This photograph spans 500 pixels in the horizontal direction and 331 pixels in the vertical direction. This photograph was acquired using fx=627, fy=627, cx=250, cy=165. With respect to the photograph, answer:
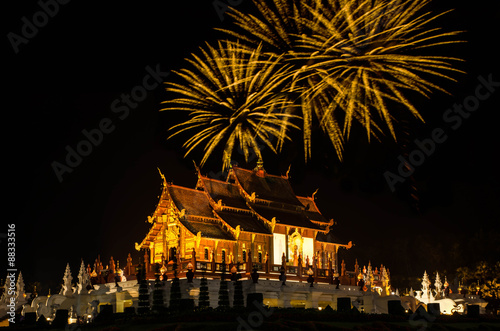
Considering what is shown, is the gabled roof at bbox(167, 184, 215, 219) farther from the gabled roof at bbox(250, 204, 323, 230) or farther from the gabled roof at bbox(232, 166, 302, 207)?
the gabled roof at bbox(232, 166, 302, 207)

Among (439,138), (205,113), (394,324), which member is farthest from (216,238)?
(439,138)

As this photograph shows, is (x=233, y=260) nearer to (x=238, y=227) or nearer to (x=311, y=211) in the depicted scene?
(x=238, y=227)

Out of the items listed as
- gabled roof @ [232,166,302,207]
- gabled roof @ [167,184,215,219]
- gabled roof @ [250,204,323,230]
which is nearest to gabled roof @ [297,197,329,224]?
gabled roof @ [250,204,323,230]

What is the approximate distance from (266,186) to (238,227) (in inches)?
294

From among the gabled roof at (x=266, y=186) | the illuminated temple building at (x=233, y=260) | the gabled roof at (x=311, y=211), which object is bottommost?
the illuminated temple building at (x=233, y=260)

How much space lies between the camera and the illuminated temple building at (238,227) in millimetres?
42094

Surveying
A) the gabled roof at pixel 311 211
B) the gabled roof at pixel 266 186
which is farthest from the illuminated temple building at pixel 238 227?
the gabled roof at pixel 311 211

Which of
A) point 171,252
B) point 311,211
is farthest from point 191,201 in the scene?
point 311,211

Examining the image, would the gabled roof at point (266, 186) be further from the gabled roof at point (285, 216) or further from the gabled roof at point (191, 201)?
the gabled roof at point (191, 201)

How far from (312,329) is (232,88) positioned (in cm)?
1360

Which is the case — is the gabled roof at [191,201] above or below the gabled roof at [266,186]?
below

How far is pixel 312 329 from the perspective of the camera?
25422 millimetres

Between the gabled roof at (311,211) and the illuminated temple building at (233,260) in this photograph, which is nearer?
the illuminated temple building at (233,260)

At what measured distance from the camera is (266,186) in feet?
161
